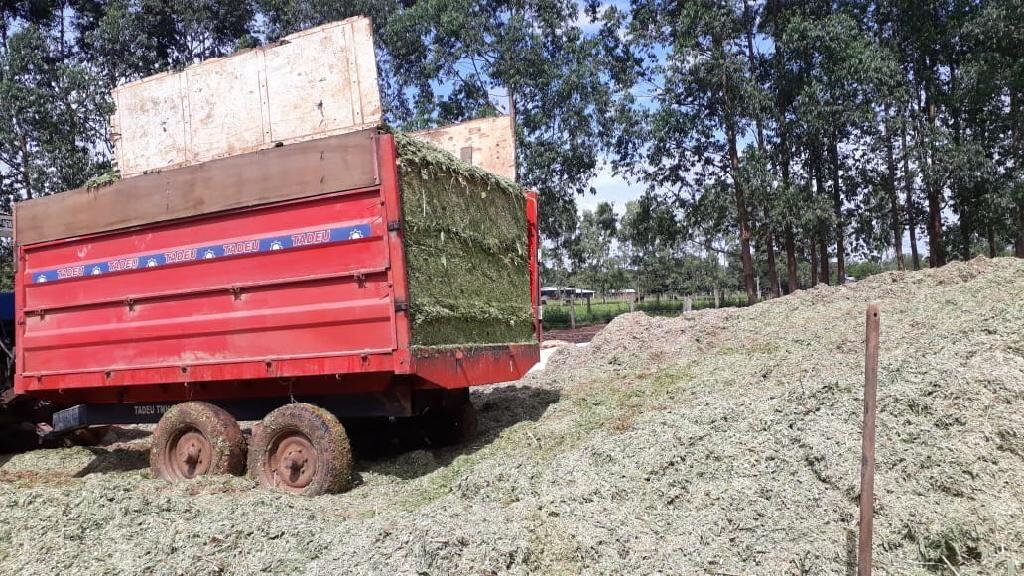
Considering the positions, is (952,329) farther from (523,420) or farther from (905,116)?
(905,116)

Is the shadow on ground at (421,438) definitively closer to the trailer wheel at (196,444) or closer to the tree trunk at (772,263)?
the trailer wheel at (196,444)

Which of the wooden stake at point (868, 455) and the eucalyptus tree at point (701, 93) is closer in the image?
the wooden stake at point (868, 455)

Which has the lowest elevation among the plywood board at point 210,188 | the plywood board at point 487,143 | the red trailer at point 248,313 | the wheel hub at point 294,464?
the wheel hub at point 294,464

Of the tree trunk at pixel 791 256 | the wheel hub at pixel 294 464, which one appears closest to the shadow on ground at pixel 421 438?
the wheel hub at pixel 294 464

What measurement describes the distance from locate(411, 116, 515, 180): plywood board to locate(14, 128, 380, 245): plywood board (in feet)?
7.25

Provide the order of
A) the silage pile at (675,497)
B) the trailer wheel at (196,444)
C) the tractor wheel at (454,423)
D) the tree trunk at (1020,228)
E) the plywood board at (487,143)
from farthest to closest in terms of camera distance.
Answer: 1. the tree trunk at (1020,228)
2. the plywood board at (487,143)
3. the tractor wheel at (454,423)
4. the trailer wheel at (196,444)
5. the silage pile at (675,497)

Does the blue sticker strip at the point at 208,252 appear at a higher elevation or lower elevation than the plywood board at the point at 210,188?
lower

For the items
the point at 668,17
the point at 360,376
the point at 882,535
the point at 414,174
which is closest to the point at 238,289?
the point at 360,376

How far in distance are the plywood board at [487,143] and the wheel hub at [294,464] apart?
11.1 feet

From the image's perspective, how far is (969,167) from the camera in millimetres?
19438

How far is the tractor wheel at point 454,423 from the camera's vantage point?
23.3 ft

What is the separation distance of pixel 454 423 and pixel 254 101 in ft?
11.4

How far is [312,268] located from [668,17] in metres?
18.2

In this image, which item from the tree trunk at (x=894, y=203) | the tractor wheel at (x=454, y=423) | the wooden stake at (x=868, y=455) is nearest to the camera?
the wooden stake at (x=868, y=455)
